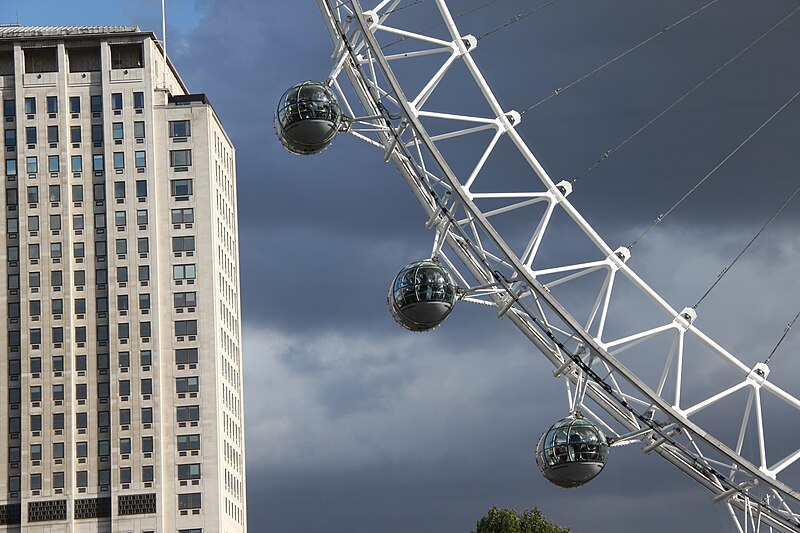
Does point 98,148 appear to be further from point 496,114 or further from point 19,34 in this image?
point 496,114

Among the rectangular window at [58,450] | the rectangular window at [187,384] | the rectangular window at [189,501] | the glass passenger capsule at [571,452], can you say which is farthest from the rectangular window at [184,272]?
the glass passenger capsule at [571,452]

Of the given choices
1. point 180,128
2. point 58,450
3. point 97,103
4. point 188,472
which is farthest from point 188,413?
point 97,103

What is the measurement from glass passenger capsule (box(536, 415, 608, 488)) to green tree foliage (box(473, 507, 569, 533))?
56.9 m

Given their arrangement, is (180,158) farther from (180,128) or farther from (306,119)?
(306,119)

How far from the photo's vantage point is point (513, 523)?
8550 centimetres

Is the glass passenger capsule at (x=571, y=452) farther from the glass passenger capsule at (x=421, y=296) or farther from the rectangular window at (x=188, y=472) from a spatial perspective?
the rectangular window at (x=188, y=472)

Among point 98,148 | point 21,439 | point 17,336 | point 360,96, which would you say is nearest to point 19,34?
point 98,148

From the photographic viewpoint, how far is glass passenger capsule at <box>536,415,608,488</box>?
28781mm

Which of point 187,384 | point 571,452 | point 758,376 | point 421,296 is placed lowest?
point 571,452

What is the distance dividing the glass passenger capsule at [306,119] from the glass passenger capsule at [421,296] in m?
2.99

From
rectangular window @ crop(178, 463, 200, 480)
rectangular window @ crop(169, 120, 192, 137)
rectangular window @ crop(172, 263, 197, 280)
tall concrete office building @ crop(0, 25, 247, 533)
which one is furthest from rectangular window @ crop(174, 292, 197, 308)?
rectangular window @ crop(169, 120, 192, 137)

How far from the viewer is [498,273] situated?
3130 cm

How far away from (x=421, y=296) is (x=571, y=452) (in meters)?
3.87

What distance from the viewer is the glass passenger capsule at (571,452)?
28781 mm
